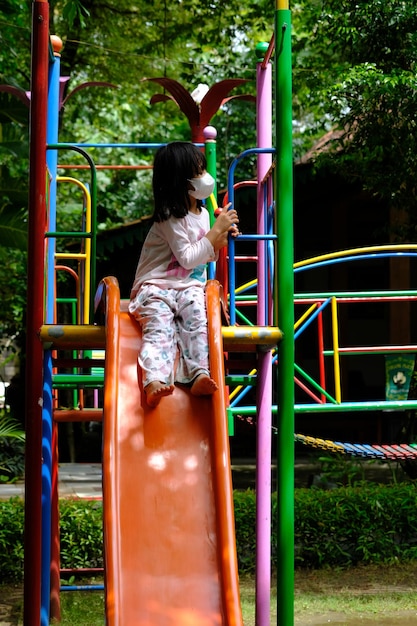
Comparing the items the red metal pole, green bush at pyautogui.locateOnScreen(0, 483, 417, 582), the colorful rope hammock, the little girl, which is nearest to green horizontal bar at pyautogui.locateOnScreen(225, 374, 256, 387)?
the little girl

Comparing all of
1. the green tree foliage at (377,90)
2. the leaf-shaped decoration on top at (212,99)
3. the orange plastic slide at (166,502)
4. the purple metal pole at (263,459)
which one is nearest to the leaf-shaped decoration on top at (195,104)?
the leaf-shaped decoration on top at (212,99)

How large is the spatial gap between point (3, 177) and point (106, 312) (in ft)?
15.4

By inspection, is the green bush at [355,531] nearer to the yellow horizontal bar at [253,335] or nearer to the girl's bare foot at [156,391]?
the yellow horizontal bar at [253,335]

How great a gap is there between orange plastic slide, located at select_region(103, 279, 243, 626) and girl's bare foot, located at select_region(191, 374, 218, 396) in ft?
0.12

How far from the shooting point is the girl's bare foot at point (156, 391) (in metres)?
3.59

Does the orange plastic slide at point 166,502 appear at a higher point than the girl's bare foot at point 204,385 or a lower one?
lower

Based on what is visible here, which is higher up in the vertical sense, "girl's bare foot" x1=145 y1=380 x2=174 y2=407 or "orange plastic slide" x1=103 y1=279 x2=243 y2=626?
"girl's bare foot" x1=145 y1=380 x2=174 y2=407

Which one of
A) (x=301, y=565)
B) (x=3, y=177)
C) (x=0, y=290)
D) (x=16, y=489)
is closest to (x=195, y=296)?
(x=301, y=565)

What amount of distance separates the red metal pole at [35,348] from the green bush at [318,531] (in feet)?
8.67

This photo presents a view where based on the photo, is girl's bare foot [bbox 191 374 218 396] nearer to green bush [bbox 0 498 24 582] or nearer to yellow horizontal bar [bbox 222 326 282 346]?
yellow horizontal bar [bbox 222 326 282 346]

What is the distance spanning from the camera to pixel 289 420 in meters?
3.89

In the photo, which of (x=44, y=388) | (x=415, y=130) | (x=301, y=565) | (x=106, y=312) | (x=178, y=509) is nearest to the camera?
(x=178, y=509)

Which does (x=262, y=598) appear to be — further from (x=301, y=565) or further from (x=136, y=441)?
(x=301, y=565)

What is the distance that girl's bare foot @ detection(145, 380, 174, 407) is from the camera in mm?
3588
